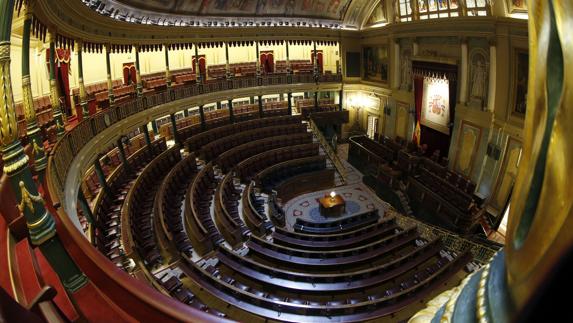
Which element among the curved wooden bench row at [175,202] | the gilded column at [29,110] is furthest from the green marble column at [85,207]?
the gilded column at [29,110]

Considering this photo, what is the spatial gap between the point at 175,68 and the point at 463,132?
749 inches

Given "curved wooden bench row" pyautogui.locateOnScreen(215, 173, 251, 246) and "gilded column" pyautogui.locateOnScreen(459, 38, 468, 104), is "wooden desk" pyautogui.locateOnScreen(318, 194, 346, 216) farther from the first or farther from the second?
"gilded column" pyautogui.locateOnScreen(459, 38, 468, 104)

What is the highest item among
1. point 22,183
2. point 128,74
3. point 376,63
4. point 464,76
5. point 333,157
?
point 376,63

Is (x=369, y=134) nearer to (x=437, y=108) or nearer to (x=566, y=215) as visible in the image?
(x=437, y=108)

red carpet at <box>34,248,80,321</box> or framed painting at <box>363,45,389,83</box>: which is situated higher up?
framed painting at <box>363,45,389,83</box>

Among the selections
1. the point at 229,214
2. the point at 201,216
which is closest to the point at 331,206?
the point at 229,214

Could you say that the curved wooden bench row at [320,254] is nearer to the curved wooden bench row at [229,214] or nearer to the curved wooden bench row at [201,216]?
the curved wooden bench row at [229,214]

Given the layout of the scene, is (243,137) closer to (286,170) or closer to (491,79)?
(286,170)

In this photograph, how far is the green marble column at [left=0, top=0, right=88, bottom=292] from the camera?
6.66 ft

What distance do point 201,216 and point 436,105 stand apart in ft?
41.2

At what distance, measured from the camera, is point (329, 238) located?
1077 centimetres

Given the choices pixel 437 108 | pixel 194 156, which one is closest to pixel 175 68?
pixel 194 156

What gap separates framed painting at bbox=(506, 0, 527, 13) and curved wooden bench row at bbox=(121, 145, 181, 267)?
1426cm

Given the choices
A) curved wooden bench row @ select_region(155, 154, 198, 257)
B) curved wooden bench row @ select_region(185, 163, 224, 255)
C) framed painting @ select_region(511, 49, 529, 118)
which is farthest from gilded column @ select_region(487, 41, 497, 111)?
curved wooden bench row @ select_region(155, 154, 198, 257)
